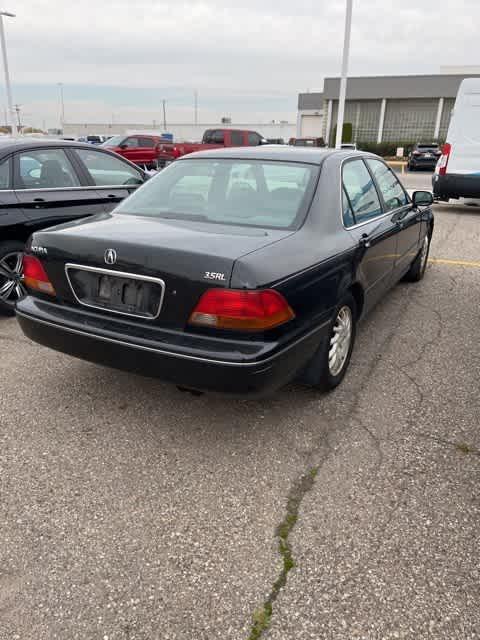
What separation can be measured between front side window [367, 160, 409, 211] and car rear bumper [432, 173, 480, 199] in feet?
21.2

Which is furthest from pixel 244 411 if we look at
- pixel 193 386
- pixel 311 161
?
pixel 311 161

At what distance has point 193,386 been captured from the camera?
2602mm

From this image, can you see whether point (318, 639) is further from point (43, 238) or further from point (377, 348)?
point (377, 348)

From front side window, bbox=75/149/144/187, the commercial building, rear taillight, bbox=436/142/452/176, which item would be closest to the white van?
rear taillight, bbox=436/142/452/176

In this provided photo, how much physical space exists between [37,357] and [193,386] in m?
1.98

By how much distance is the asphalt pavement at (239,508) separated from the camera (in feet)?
6.38

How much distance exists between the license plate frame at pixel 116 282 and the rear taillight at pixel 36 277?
0.69 feet

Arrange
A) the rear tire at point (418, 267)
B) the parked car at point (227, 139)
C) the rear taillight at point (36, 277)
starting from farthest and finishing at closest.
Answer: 1. the parked car at point (227, 139)
2. the rear tire at point (418, 267)
3. the rear taillight at point (36, 277)

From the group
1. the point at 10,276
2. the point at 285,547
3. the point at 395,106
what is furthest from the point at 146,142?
the point at 395,106

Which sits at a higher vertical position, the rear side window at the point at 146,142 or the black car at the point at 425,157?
the rear side window at the point at 146,142

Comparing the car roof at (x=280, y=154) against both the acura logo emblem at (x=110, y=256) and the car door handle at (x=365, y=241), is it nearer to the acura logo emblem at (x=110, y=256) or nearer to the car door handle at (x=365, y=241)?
the car door handle at (x=365, y=241)

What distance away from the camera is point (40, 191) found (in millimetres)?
4938

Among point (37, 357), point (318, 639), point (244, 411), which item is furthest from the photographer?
point (37, 357)

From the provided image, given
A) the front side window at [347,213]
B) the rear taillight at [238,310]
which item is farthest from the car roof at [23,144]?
the rear taillight at [238,310]
